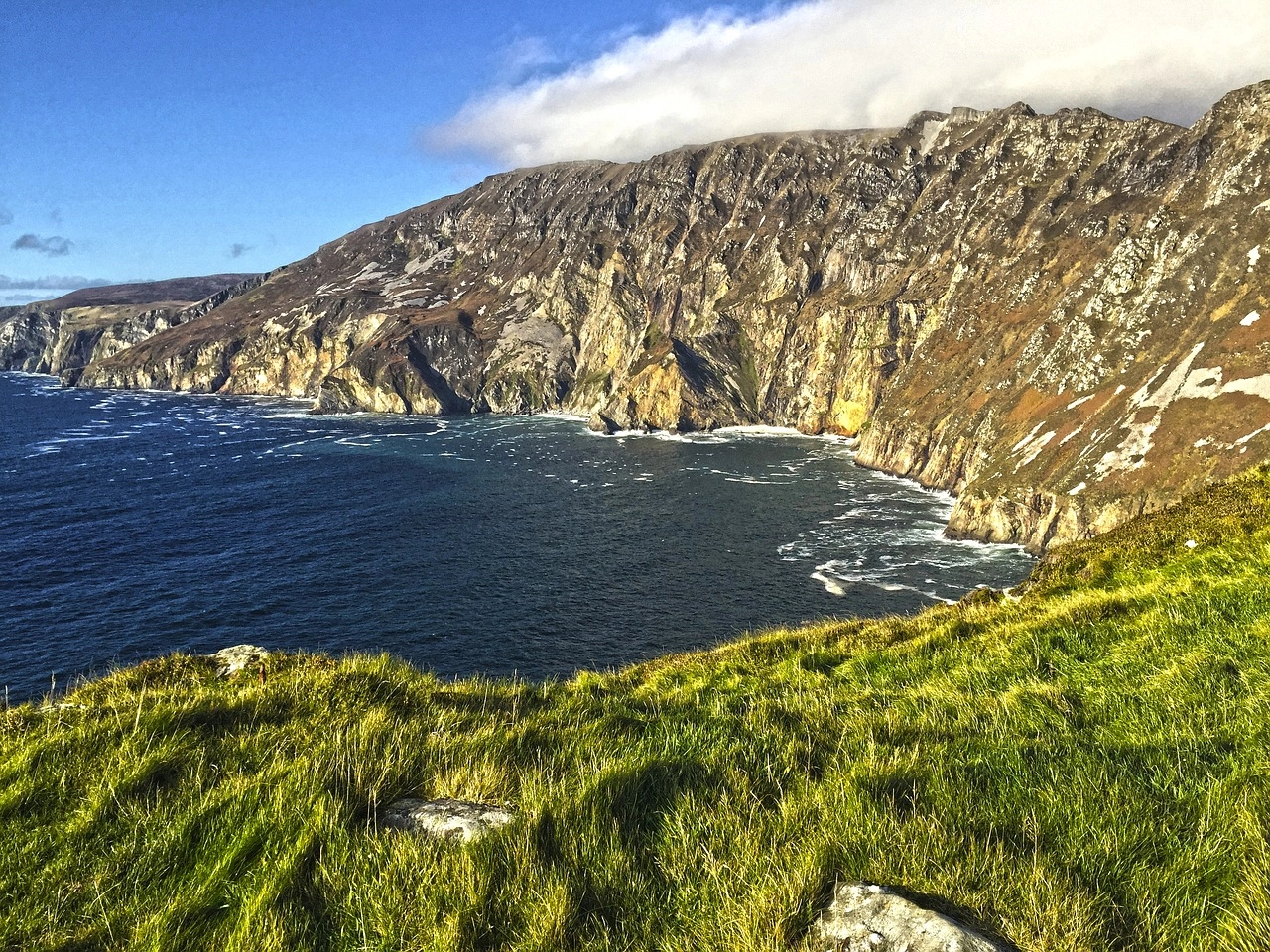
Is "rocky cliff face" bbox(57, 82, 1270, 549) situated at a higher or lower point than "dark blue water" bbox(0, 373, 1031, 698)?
higher

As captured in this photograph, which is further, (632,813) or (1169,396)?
(1169,396)

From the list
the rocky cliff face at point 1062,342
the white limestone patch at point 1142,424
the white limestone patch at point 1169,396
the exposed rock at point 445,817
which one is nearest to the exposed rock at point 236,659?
the exposed rock at point 445,817

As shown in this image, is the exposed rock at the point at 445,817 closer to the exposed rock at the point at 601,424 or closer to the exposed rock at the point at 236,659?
the exposed rock at the point at 236,659

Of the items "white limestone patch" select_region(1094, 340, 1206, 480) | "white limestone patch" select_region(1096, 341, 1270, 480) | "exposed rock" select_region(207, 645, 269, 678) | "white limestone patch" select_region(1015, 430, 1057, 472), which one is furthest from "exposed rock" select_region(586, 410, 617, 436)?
"exposed rock" select_region(207, 645, 269, 678)

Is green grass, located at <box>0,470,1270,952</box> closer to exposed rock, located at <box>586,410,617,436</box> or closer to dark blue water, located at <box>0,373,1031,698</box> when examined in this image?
dark blue water, located at <box>0,373,1031,698</box>

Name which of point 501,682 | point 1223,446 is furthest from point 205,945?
point 1223,446

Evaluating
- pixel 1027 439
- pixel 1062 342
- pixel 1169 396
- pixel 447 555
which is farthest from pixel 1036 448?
pixel 447 555

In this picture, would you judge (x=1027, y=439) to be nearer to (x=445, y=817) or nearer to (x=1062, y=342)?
(x=1062, y=342)
